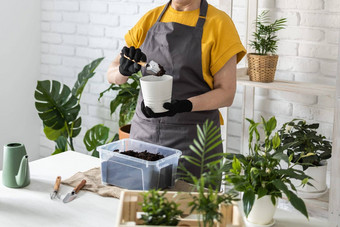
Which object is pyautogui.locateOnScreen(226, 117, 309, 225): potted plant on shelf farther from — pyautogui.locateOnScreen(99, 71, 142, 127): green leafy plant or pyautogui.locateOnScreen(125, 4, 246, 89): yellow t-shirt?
pyautogui.locateOnScreen(99, 71, 142, 127): green leafy plant

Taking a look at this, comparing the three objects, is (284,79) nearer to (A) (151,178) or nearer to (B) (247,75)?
(B) (247,75)

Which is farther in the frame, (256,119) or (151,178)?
(256,119)

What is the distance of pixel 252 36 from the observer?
2691mm

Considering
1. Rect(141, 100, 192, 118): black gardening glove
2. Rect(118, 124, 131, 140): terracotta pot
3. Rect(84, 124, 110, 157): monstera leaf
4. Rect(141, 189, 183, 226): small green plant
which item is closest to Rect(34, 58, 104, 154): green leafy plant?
Rect(84, 124, 110, 157): monstera leaf

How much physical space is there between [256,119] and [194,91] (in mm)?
854

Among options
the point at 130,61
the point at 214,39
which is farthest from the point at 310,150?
the point at 130,61

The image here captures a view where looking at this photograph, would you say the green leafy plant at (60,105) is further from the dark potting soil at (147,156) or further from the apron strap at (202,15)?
the dark potting soil at (147,156)

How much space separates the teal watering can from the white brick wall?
157 centimetres

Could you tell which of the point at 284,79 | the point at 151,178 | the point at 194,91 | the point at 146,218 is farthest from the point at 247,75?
the point at 146,218

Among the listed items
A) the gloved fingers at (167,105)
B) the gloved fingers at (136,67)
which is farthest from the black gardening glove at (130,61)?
the gloved fingers at (167,105)

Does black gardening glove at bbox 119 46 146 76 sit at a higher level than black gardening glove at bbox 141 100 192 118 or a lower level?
higher

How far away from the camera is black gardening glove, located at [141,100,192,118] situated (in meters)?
1.79

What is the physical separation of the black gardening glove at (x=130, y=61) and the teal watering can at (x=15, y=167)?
0.58 meters

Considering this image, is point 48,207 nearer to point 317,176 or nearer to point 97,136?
point 317,176
